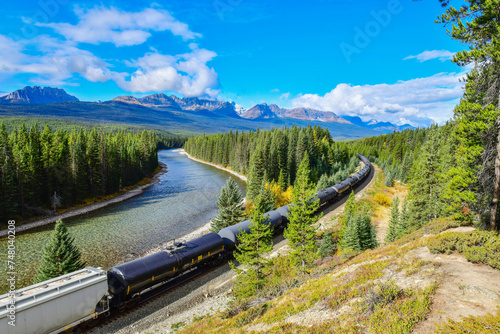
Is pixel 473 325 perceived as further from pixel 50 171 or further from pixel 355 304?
pixel 50 171

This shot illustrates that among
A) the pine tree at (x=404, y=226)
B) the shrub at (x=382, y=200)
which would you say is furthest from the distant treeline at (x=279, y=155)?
the pine tree at (x=404, y=226)

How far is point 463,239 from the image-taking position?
12.8m

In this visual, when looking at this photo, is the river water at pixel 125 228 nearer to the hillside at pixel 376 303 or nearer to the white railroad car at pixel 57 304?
the white railroad car at pixel 57 304

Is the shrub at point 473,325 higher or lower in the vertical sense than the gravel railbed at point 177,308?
higher

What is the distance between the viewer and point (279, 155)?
7081cm

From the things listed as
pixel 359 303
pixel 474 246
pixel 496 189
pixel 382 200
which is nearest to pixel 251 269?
pixel 359 303

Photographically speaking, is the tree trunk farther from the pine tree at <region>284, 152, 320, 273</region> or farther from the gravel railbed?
the gravel railbed

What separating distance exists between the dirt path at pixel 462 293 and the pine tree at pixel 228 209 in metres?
25.8

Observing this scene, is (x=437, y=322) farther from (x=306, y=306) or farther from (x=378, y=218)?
(x=378, y=218)

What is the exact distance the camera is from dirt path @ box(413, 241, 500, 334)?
305 inches

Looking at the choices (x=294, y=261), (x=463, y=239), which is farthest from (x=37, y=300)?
(x=463, y=239)

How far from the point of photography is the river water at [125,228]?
1144 inches

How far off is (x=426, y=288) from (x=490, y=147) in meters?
9.30

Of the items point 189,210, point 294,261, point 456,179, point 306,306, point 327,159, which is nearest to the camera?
point 306,306
